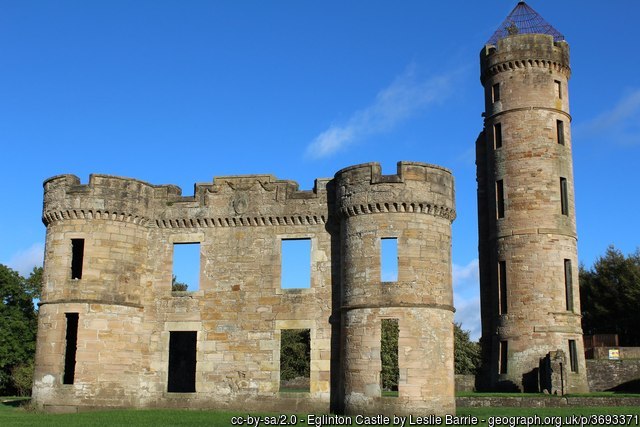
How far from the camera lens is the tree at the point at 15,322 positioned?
4247 centimetres

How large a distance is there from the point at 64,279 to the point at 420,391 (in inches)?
467

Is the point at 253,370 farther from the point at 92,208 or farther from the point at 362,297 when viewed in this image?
the point at 92,208

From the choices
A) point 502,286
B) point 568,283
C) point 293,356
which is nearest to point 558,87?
point 568,283

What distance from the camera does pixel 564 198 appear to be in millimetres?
34406

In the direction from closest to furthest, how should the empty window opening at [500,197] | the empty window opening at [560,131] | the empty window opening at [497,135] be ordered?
the empty window opening at [500,197] < the empty window opening at [560,131] < the empty window opening at [497,135]

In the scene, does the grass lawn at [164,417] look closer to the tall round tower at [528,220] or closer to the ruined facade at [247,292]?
the ruined facade at [247,292]

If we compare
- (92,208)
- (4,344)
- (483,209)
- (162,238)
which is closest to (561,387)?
(483,209)

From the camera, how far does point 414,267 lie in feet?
74.2

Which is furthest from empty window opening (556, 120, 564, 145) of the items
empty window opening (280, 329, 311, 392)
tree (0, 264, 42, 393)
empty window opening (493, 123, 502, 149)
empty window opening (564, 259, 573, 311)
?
tree (0, 264, 42, 393)

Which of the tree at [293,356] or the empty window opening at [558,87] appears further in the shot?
the tree at [293,356]

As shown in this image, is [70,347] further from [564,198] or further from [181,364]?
[564,198]

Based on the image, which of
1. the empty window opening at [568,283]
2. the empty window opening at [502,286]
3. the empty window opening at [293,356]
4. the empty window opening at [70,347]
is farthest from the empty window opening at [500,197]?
the empty window opening at [293,356]

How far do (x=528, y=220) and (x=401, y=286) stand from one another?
13402mm

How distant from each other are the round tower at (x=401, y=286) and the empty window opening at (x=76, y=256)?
896cm
